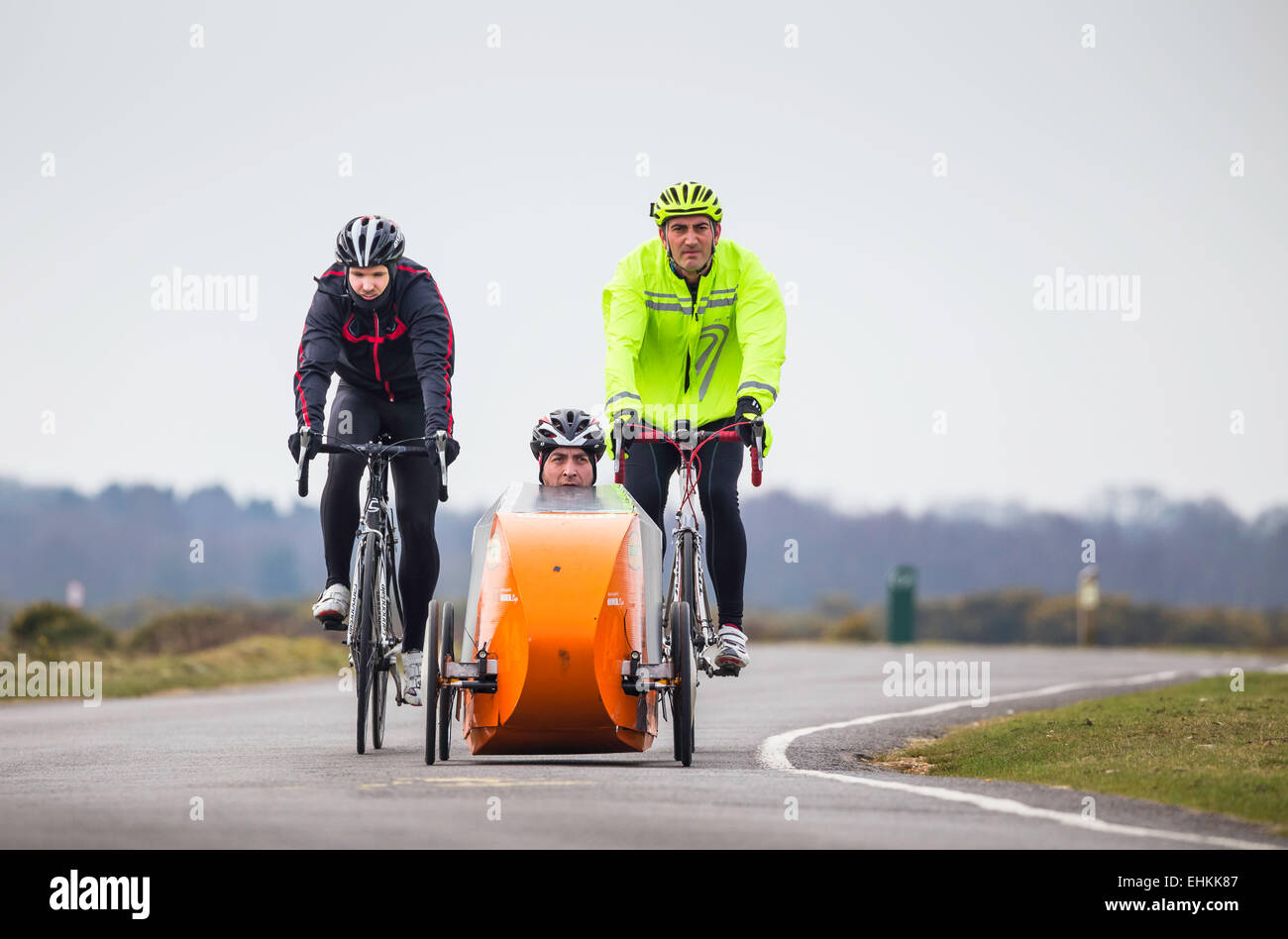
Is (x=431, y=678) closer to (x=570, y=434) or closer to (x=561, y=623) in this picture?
(x=561, y=623)

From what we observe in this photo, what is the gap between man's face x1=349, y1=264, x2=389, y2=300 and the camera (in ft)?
32.7

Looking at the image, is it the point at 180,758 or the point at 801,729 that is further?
the point at 801,729

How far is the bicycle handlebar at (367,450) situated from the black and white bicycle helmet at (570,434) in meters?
0.50

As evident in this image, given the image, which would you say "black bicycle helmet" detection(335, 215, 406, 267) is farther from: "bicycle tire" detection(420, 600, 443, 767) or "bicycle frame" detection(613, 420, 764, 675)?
"bicycle tire" detection(420, 600, 443, 767)

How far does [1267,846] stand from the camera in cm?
584

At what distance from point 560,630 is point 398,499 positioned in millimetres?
2366

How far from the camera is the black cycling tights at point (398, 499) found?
10219 mm

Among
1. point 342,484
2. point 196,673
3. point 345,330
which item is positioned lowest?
→ point 196,673

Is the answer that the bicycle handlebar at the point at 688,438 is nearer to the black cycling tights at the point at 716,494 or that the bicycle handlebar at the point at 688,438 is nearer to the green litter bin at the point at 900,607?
the black cycling tights at the point at 716,494

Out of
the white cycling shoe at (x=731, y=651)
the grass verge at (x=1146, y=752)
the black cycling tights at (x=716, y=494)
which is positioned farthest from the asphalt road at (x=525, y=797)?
the black cycling tights at (x=716, y=494)

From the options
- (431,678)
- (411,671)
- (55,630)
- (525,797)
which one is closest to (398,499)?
(411,671)
